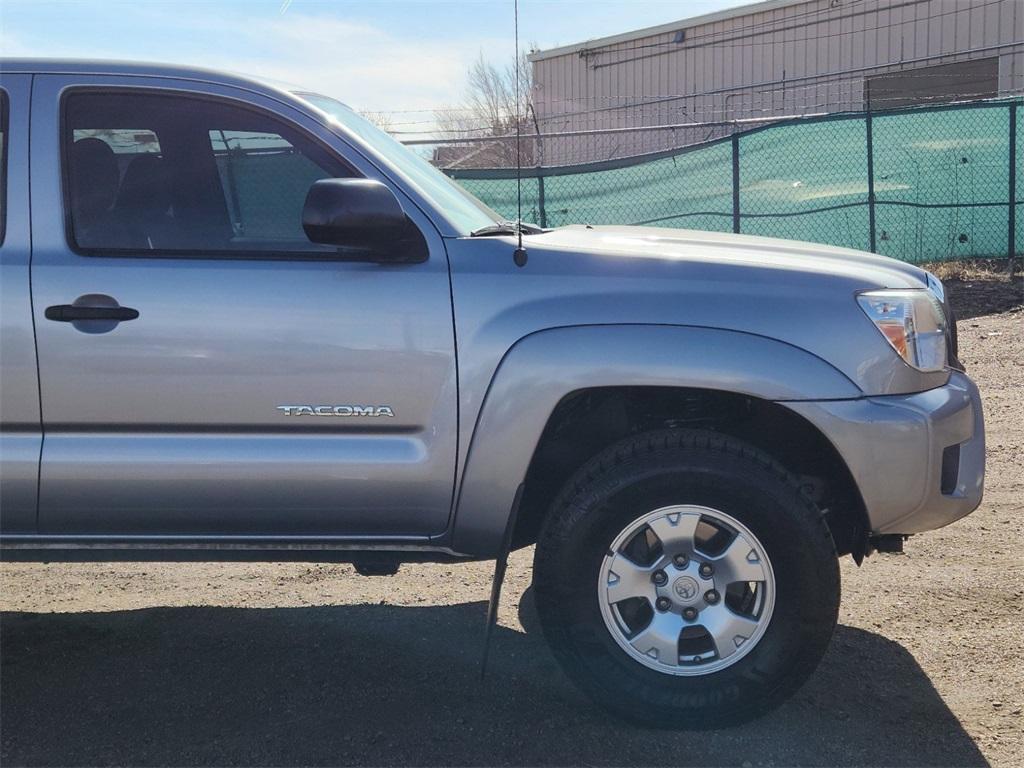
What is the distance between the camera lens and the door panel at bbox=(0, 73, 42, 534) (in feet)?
10.4

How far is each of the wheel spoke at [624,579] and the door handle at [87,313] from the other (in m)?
1.60

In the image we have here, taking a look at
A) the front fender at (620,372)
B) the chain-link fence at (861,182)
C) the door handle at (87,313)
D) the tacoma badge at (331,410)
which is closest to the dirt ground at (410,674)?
the front fender at (620,372)

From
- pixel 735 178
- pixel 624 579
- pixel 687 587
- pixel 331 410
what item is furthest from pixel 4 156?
pixel 735 178

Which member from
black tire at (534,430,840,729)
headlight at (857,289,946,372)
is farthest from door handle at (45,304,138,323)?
headlight at (857,289,946,372)

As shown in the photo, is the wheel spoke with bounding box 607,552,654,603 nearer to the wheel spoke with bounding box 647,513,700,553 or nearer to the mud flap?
the wheel spoke with bounding box 647,513,700,553

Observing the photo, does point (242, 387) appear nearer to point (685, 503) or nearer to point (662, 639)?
point (685, 503)

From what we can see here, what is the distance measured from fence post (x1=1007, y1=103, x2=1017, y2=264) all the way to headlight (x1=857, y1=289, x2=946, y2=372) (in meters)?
10.5

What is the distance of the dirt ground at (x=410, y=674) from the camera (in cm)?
322

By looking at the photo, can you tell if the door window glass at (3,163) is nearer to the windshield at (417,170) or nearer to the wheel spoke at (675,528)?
the windshield at (417,170)

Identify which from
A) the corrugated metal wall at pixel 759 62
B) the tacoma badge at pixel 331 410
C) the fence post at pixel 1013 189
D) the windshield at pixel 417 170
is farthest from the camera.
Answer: the corrugated metal wall at pixel 759 62

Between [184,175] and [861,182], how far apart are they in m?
11.2

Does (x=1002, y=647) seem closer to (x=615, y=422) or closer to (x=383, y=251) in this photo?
(x=615, y=422)

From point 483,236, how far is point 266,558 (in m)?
1.18

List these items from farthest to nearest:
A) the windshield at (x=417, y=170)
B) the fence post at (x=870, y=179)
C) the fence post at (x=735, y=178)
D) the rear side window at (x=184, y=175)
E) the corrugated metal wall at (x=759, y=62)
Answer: the corrugated metal wall at (x=759, y=62)
the fence post at (x=735, y=178)
the fence post at (x=870, y=179)
the windshield at (x=417, y=170)
the rear side window at (x=184, y=175)
